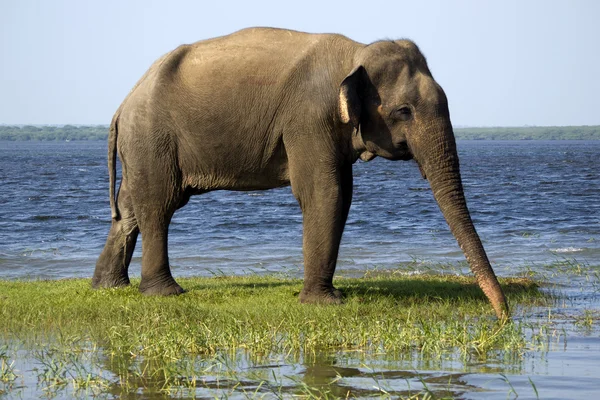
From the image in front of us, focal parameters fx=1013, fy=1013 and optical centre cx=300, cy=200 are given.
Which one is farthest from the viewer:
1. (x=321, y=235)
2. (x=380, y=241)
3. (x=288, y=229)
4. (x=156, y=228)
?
(x=288, y=229)

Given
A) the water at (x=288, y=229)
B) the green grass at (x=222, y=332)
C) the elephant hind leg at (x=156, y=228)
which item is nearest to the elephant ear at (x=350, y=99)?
the green grass at (x=222, y=332)

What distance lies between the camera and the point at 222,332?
30.1 feet

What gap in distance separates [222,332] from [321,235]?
2.35 m

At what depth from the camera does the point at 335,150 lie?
441 inches

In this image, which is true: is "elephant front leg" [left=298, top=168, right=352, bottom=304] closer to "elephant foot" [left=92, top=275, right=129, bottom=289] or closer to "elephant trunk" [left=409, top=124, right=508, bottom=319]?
"elephant trunk" [left=409, top=124, right=508, bottom=319]

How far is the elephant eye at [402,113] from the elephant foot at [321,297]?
6.80 ft

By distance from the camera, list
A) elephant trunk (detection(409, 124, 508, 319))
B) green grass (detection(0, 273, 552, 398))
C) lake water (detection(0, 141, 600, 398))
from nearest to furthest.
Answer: green grass (detection(0, 273, 552, 398)) → lake water (detection(0, 141, 600, 398)) → elephant trunk (detection(409, 124, 508, 319))

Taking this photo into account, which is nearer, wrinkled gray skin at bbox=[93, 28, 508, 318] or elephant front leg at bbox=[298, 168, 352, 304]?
wrinkled gray skin at bbox=[93, 28, 508, 318]

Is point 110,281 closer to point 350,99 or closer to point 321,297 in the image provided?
point 321,297

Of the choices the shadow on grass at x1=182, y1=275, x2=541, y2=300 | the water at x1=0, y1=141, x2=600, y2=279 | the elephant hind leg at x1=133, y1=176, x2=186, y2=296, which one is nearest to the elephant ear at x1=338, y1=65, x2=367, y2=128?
the shadow on grass at x1=182, y1=275, x2=541, y2=300

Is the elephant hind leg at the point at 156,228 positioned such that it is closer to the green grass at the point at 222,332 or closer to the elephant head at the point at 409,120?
the green grass at the point at 222,332

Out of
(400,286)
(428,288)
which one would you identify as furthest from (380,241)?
(428,288)

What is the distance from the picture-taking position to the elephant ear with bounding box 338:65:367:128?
10758mm

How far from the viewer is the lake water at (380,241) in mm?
8180
